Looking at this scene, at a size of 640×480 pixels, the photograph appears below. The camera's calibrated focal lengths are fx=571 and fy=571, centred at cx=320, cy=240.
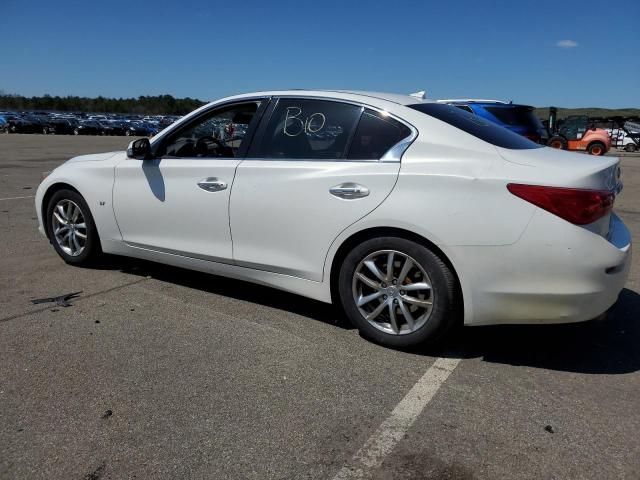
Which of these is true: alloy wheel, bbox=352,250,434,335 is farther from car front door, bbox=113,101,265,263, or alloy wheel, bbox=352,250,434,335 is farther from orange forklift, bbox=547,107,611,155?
orange forklift, bbox=547,107,611,155

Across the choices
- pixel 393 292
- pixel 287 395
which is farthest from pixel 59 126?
pixel 287 395

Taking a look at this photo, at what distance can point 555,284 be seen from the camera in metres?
3.12

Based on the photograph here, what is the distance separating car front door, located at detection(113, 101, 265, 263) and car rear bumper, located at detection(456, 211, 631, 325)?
1.86 m

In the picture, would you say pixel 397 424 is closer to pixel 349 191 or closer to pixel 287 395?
pixel 287 395

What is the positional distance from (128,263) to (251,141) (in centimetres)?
218

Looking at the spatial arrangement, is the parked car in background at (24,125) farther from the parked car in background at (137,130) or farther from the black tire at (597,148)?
the black tire at (597,148)

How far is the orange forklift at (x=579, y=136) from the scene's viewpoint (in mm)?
26609

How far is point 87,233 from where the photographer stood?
17.0 feet

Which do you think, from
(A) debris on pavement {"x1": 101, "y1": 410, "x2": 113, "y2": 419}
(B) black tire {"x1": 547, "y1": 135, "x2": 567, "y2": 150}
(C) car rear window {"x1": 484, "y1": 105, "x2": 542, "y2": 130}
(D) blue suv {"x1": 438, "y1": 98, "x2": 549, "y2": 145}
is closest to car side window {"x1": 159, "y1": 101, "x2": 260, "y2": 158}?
(A) debris on pavement {"x1": 101, "y1": 410, "x2": 113, "y2": 419}

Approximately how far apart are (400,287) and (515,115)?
11.4 meters

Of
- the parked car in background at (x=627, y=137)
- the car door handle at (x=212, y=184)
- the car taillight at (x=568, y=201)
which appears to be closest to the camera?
the car taillight at (x=568, y=201)

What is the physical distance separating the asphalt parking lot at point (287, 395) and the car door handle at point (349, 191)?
0.97 meters

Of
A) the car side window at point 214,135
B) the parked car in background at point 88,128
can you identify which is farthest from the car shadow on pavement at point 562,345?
the parked car in background at point 88,128

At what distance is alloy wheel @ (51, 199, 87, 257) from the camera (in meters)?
5.25
